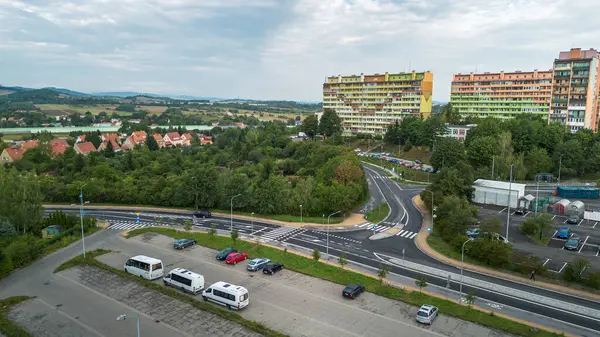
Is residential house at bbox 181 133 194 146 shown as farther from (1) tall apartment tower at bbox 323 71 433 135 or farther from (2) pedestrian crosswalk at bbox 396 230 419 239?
(2) pedestrian crosswalk at bbox 396 230 419 239

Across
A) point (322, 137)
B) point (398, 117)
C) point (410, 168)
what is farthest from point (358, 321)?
point (398, 117)

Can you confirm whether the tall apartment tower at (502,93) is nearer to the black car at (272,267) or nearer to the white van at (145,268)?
the black car at (272,267)

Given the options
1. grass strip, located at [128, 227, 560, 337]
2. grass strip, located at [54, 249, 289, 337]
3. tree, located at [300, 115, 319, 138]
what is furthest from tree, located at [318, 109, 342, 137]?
grass strip, located at [54, 249, 289, 337]

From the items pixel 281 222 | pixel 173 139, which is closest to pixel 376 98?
pixel 173 139

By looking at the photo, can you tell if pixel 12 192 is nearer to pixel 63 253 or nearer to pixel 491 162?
pixel 63 253

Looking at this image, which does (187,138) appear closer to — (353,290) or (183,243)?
(183,243)

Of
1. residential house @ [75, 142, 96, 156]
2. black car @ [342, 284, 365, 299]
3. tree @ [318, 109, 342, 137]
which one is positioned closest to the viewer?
black car @ [342, 284, 365, 299]

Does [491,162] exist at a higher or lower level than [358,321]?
higher
